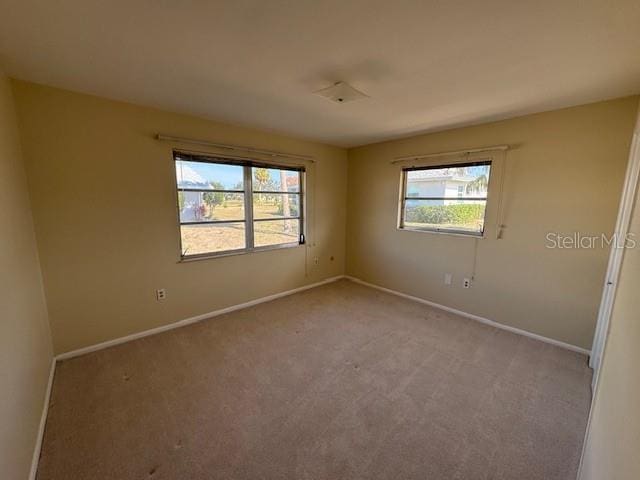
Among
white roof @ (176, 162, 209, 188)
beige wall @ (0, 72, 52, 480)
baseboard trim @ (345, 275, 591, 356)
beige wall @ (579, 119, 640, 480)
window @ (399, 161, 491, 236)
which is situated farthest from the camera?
window @ (399, 161, 491, 236)

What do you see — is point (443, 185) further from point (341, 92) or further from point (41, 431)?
point (41, 431)

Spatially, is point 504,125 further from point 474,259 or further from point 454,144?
point 474,259

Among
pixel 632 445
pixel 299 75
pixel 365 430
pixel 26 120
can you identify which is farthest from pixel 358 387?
pixel 26 120

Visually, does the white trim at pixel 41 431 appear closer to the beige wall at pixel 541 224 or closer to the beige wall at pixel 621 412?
the beige wall at pixel 621 412

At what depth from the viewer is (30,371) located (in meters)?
1.60

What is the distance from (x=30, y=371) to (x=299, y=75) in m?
2.51

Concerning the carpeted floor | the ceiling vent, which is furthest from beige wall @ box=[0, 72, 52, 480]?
the ceiling vent

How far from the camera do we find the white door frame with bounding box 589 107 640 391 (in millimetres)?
1970

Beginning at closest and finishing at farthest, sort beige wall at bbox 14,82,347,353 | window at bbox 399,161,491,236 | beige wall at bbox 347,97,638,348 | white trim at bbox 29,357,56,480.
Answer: white trim at bbox 29,357,56,480 → beige wall at bbox 14,82,347,353 → beige wall at bbox 347,97,638,348 → window at bbox 399,161,491,236

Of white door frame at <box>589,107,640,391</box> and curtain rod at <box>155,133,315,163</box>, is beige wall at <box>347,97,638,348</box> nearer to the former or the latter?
white door frame at <box>589,107,640,391</box>

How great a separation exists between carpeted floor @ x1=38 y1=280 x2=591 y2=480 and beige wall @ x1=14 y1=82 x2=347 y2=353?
14.6 inches

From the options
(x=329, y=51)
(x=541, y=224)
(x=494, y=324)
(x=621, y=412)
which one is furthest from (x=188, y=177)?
(x=494, y=324)

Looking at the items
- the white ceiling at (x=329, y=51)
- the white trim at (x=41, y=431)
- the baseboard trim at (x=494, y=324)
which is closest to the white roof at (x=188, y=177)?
the white ceiling at (x=329, y=51)

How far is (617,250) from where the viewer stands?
2146mm
